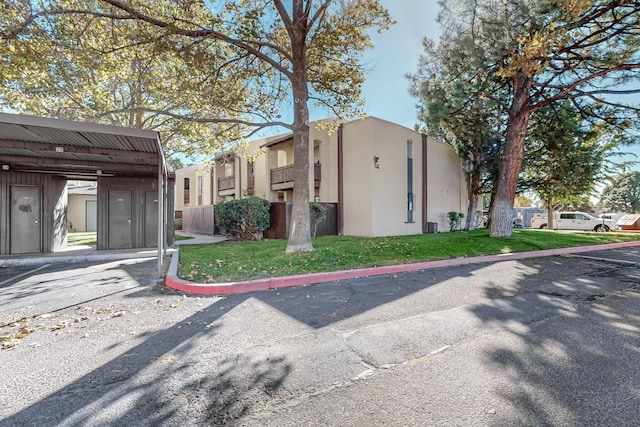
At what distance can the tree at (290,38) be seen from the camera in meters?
Result: 8.47

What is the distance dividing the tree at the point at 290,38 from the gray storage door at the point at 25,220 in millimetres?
5949

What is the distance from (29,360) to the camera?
9.73ft

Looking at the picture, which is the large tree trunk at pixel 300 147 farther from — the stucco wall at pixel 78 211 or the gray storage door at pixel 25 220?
the stucco wall at pixel 78 211

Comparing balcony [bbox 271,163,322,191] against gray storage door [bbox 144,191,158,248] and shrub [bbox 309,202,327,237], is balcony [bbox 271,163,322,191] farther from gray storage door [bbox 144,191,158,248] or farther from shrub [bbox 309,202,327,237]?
gray storage door [bbox 144,191,158,248]

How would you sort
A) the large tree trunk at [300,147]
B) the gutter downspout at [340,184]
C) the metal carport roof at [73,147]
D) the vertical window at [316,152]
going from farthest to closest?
the vertical window at [316,152], the gutter downspout at [340,184], the large tree trunk at [300,147], the metal carport roof at [73,147]

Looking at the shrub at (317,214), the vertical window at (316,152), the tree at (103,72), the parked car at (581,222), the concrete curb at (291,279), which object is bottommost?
the concrete curb at (291,279)

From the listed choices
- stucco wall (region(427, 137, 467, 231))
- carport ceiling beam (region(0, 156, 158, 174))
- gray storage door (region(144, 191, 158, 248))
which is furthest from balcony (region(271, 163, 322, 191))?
carport ceiling beam (region(0, 156, 158, 174))

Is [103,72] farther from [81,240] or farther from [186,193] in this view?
[186,193]

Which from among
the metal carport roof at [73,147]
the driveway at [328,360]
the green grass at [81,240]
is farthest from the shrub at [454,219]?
the green grass at [81,240]

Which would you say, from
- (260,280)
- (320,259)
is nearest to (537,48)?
(320,259)

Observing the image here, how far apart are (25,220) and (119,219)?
2.66m

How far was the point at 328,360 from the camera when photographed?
2979 millimetres

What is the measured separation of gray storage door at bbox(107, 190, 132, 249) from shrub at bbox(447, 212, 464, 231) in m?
18.8

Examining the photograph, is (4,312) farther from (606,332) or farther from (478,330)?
(606,332)
